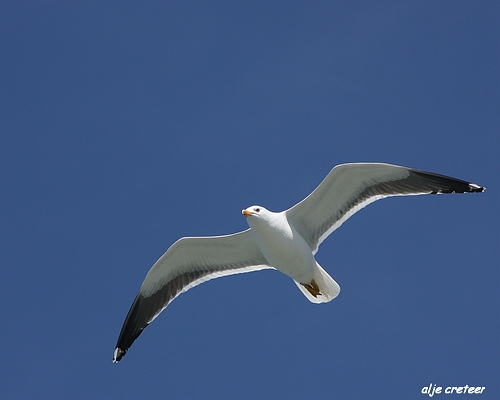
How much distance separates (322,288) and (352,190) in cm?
157

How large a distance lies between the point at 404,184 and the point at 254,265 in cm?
273

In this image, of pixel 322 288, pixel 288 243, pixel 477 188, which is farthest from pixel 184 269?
pixel 477 188

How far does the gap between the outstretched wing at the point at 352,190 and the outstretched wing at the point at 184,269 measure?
3.10 ft

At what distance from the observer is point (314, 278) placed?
37.1ft

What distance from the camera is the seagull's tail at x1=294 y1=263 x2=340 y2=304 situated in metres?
11.3

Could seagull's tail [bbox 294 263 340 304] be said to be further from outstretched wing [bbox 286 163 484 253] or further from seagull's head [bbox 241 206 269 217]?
seagull's head [bbox 241 206 269 217]

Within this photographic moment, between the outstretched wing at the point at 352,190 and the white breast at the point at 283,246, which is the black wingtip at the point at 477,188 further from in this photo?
the white breast at the point at 283,246

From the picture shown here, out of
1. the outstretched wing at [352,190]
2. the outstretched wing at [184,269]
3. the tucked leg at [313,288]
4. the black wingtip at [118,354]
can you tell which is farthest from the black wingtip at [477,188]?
the black wingtip at [118,354]

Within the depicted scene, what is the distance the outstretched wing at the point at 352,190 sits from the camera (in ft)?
36.3

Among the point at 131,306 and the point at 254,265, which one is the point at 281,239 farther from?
the point at 131,306

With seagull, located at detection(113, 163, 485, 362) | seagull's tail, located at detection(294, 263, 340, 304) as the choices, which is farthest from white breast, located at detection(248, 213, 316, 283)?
seagull's tail, located at detection(294, 263, 340, 304)

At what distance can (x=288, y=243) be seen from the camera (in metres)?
11.0

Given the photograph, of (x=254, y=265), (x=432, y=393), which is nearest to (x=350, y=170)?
(x=254, y=265)

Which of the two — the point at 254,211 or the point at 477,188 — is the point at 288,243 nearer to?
the point at 254,211
